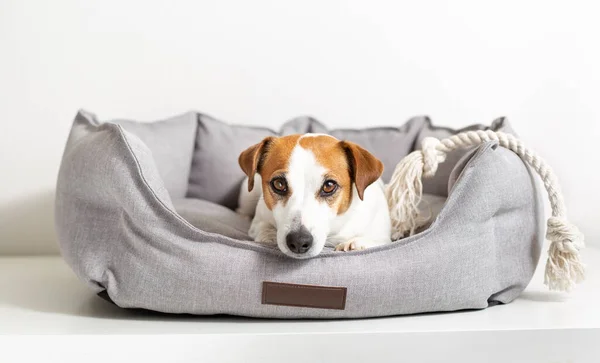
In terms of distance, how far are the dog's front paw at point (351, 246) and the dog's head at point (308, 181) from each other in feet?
0.30

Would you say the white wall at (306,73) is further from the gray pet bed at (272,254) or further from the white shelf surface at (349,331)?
the white shelf surface at (349,331)

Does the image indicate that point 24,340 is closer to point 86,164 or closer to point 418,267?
point 86,164

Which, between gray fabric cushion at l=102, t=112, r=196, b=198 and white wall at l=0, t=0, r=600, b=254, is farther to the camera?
white wall at l=0, t=0, r=600, b=254

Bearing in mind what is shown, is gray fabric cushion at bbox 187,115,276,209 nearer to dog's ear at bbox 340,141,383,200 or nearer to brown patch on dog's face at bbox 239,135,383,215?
brown patch on dog's face at bbox 239,135,383,215

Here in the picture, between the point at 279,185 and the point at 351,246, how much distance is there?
32 centimetres

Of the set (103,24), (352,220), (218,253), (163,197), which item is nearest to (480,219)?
(352,220)

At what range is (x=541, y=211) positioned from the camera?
2262 millimetres

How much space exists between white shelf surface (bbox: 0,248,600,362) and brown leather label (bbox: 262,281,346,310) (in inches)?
2.5

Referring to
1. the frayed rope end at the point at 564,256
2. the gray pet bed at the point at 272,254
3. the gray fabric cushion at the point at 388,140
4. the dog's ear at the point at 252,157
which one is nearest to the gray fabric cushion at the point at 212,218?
the gray pet bed at the point at 272,254

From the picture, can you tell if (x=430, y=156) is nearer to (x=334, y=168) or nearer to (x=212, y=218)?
(x=334, y=168)

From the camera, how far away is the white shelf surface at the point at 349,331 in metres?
1.73

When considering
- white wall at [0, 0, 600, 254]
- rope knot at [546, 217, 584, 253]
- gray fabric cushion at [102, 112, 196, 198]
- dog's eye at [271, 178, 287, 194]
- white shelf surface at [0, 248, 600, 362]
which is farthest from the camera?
white wall at [0, 0, 600, 254]

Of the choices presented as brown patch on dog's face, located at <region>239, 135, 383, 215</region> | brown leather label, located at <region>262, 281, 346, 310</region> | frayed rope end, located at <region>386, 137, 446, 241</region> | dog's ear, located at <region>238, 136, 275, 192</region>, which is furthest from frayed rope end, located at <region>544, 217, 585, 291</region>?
dog's ear, located at <region>238, 136, 275, 192</region>

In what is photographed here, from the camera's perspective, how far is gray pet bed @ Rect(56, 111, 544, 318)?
188 centimetres
